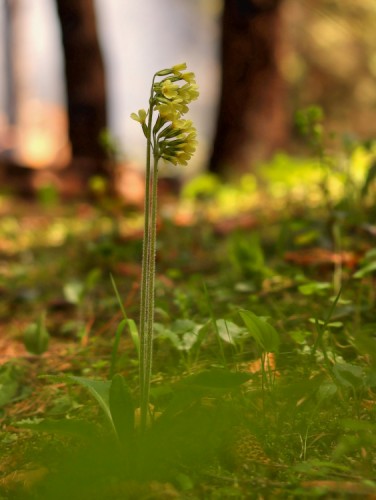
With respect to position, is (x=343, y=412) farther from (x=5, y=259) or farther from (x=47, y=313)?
(x=5, y=259)

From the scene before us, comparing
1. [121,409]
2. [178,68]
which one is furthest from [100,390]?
[178,68]

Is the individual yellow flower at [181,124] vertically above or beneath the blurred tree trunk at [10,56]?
beneath

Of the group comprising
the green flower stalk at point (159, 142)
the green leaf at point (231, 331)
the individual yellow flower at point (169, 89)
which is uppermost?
the individual yellow flower at point (169, 89)

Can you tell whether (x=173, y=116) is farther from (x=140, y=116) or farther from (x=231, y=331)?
(x=231, y=331)

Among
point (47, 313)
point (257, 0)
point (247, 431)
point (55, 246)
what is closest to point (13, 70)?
point (257, 0)

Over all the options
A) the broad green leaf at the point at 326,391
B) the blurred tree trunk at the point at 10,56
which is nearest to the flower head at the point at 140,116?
the broad green leaf at the point at 326,391

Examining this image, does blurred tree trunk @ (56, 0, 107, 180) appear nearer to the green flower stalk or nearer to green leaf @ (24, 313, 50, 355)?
green leaf @ (24, 313, 50, 355)

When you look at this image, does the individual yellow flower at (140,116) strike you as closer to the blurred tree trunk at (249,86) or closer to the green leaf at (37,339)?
the green leaf at (37,339)
